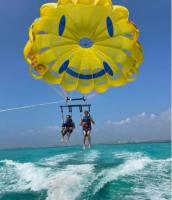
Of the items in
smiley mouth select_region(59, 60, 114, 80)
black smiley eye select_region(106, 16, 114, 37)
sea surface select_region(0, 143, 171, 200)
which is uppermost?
black smiley eye select_region(106, 16, 114, 37)

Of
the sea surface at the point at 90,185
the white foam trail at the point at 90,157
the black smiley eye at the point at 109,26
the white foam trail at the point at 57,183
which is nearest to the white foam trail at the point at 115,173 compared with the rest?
the sea surface at the point at 90,185

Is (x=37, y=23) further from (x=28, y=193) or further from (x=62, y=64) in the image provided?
(x=28, y=193)

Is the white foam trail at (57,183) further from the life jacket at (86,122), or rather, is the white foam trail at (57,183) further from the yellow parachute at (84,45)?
the yellow parachute at (84,45)

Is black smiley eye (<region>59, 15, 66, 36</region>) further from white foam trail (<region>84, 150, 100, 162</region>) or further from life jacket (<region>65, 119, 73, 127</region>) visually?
white foam trail (<region>84, 150, 100, 162</region>)

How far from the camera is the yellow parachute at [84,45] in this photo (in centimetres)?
1059

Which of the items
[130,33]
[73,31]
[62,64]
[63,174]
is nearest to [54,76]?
[62,64]

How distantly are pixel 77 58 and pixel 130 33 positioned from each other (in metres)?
1.94

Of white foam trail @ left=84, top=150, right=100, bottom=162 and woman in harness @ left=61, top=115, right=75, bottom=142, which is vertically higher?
woman in harness @ left=61, top=115, right=75, bottom=142

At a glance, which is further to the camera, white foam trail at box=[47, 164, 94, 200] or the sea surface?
the sea surface

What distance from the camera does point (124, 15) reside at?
1076 cm

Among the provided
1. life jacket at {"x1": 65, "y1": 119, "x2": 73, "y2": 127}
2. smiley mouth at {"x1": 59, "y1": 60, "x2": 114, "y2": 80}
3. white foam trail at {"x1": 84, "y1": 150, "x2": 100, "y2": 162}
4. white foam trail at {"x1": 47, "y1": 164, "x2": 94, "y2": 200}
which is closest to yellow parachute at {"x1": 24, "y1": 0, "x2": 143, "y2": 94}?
smiley mouth at {"x1": 59, "y1": 60, "x2": 114, "y2": 80}

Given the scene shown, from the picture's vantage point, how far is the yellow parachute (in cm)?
1059

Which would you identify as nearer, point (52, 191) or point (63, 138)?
point (63, 138)

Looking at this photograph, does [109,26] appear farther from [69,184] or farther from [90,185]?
[90,185]
